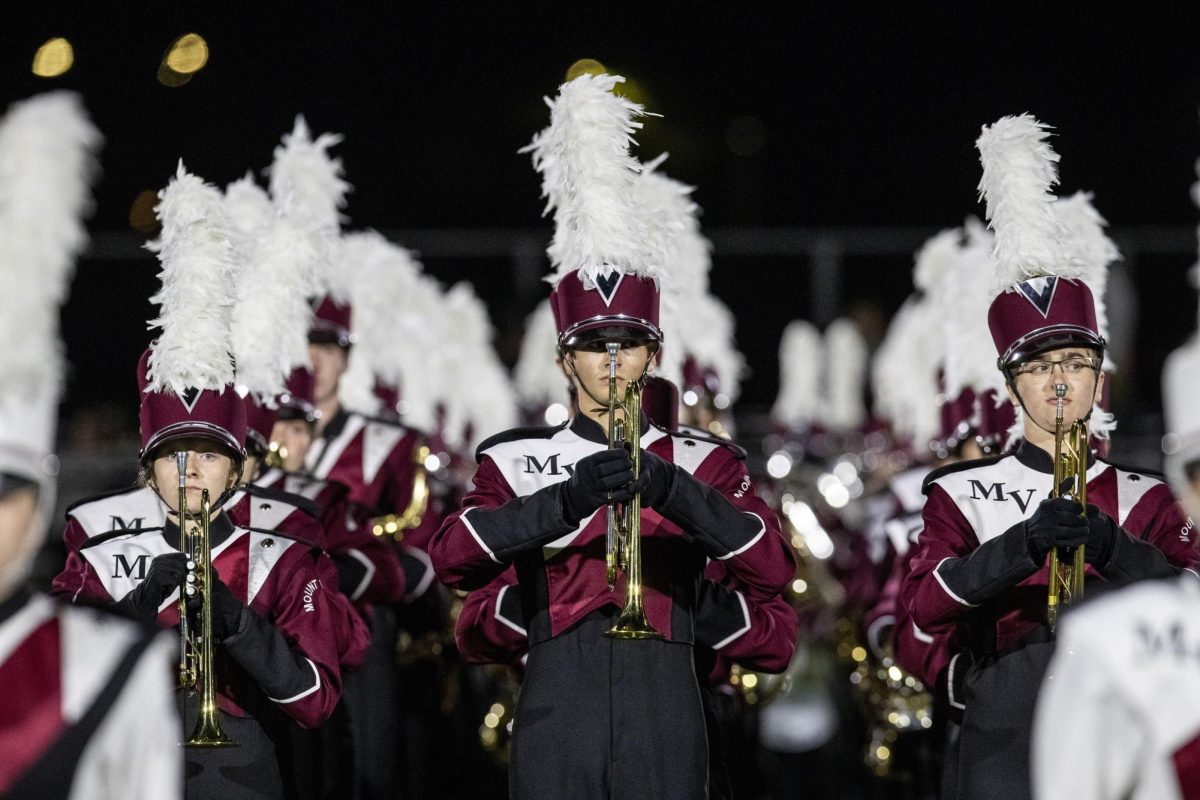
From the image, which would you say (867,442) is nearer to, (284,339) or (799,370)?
(799,370)

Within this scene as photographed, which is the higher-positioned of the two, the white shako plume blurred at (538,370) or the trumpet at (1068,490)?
the white shako plume blurred at (538,370)

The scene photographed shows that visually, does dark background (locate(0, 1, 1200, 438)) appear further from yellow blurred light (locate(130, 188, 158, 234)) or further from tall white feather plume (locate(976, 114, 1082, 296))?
tall white feather plume (locate(976, 114, 1082, 296))

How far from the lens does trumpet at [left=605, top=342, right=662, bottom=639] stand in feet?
15.2

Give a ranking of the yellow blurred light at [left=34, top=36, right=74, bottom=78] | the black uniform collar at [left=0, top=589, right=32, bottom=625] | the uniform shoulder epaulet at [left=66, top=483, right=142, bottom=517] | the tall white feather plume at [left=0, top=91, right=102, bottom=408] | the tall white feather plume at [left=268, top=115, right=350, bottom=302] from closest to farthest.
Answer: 1. the black uniform collar at [left=0, top=589, right=32, bottom=625]
2. the tall white feather plume at [left=0, top=91, right=102, bottom=408]
3. the uniform shoulder epaulet at [left=66, top=483, right=142, bottom=517]
4. the tall white feather plume at [left=268, top=115, right=350, bottom=302]
5. the yellow blurred light at [left=34, top=36, right=74, bottom=78]

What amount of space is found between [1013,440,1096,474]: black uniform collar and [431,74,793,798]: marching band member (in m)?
0.74

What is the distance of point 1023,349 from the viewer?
5145mm

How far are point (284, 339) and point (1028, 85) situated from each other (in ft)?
44.5

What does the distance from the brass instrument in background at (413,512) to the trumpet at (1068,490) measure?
343cm

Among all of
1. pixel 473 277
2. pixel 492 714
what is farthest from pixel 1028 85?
pixel 492 714

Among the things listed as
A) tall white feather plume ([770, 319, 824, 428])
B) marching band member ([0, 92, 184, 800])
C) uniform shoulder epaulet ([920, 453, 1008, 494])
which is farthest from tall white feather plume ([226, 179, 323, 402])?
tall white feather plume ([770, 319, 824, 428])

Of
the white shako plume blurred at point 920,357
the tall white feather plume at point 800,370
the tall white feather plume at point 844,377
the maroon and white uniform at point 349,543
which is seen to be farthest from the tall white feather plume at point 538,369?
the maroon and white uniform at point 349,543

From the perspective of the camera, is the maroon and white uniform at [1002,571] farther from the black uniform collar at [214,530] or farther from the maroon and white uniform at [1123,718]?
the black uniform collar at [214,530]

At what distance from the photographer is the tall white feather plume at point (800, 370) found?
15.9 meters

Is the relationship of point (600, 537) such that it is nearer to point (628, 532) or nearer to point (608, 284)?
point (628, 532)
